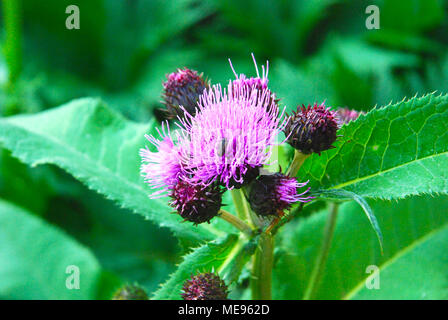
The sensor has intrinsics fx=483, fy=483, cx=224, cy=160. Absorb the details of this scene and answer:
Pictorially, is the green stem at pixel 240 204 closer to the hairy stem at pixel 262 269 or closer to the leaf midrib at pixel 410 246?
the hairy stem at pixel 262 269

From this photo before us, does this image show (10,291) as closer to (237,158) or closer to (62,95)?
(237,158)

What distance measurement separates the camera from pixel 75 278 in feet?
6.16

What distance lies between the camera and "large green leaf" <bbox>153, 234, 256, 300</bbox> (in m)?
1.22

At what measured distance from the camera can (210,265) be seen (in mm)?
1240

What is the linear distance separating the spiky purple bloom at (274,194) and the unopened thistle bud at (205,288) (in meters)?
0.19

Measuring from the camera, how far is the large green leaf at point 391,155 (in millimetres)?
1136

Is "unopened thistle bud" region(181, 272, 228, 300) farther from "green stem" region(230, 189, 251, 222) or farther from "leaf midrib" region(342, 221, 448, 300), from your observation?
"leaf midrib" region(342, 221, 448, 300)

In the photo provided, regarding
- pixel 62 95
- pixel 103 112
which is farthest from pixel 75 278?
pixel 62 95

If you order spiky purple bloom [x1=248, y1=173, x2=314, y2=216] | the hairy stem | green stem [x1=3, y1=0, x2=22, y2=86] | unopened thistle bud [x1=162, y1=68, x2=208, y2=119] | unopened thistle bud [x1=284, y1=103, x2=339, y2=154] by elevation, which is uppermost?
green stem [x1=3, y1=0, x2=22, y2=86]

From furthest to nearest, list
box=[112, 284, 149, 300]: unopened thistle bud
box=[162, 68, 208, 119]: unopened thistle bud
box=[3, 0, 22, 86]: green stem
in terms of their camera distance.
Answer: box=[3, 0, 22, 86]: green stem
box=[112, 284, 149, 300]: unopened thistle bud
box=[162, 68, 208, 119]: unopened thistle bud

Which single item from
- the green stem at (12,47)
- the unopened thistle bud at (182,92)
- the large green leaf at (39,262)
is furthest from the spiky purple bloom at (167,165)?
the green stem at (12,47)

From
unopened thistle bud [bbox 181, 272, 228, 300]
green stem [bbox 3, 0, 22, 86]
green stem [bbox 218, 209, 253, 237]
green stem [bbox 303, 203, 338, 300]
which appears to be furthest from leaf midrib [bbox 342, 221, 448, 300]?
green stem [bbox 3, 0, 22, 86]

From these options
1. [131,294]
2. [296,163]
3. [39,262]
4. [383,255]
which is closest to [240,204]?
[296,163]

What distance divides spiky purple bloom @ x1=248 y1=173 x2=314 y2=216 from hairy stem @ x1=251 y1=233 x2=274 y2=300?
5.2 inches
